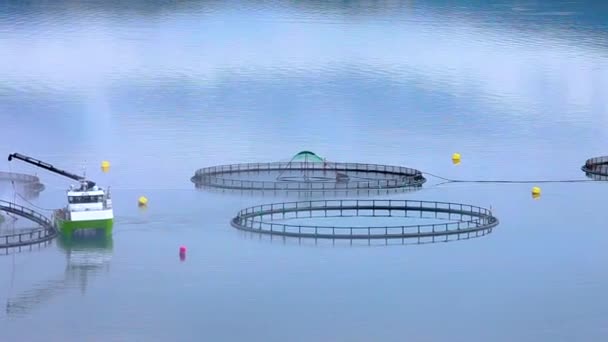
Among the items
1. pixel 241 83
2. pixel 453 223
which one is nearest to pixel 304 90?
pixel 241 83

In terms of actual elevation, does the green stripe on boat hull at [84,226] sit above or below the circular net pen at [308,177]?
below

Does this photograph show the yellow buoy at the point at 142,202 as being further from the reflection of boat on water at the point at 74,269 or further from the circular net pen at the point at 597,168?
the circular net pen at the point at 597,168

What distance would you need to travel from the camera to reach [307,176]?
122 meters

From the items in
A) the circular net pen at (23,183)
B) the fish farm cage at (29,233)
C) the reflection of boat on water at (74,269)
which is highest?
the circular net pen at (23,183)

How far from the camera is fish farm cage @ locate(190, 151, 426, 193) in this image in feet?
389

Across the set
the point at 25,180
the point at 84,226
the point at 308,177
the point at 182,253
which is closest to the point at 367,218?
the point at 182,253

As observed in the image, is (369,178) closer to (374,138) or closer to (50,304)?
(374,138)

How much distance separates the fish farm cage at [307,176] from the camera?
11862 centimetres

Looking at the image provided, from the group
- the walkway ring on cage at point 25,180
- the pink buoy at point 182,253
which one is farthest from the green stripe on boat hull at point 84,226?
the walkway ring on cage at point 25,180

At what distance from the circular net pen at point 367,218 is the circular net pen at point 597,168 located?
57.5ft

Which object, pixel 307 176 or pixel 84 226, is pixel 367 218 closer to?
pixel 307 176

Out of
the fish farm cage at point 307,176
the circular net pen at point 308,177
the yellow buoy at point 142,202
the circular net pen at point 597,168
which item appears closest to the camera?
the yellow buoy at point 142,202

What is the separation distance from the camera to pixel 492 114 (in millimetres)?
162750

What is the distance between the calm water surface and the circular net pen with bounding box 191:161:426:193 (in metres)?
2.11
